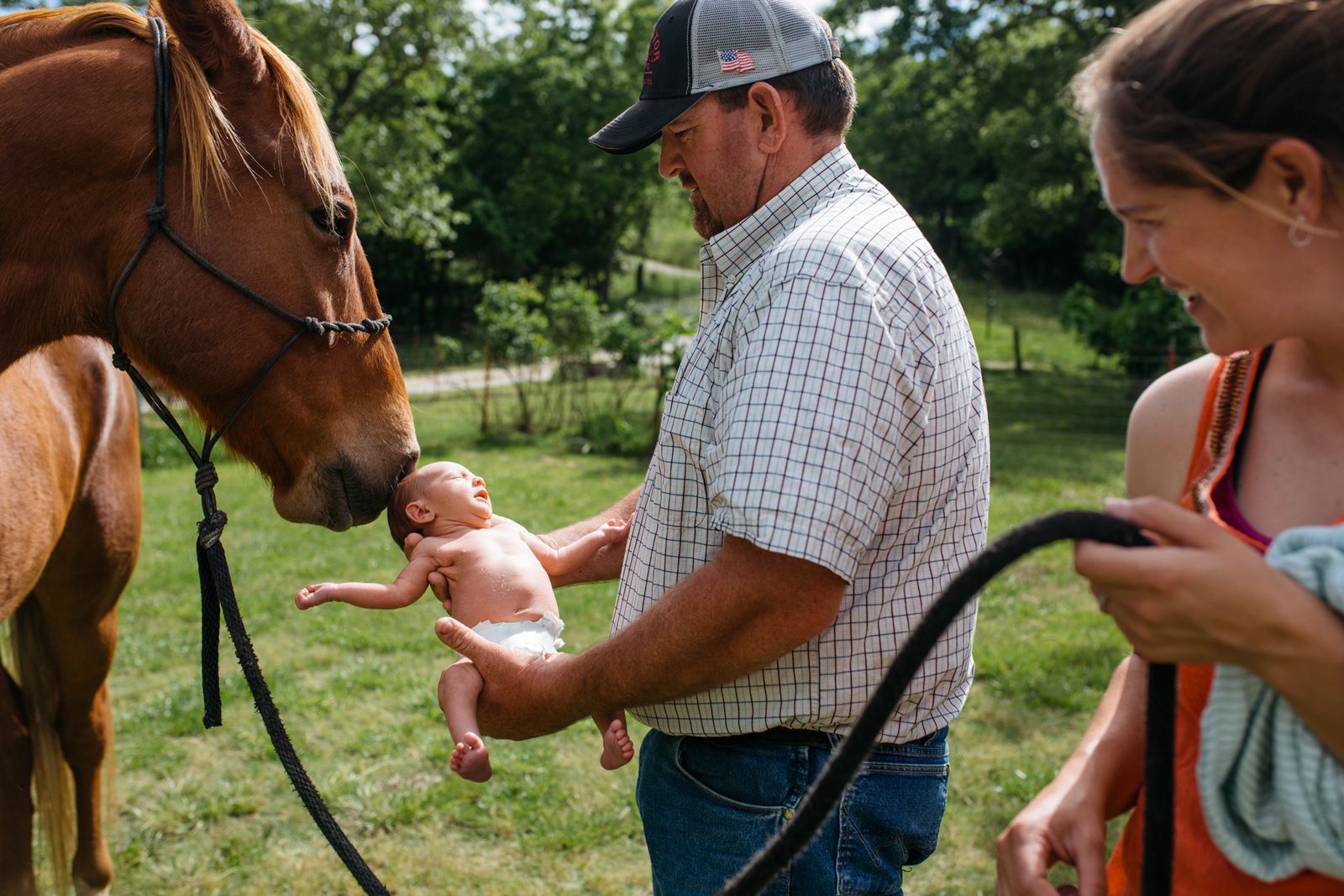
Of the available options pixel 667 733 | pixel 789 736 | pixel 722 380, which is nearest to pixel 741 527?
pixel 722 380

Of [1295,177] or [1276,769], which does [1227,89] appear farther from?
[1276,769]

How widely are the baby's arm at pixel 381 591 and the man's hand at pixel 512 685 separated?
0.30m

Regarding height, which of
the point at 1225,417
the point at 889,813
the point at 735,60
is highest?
the point at 735,60

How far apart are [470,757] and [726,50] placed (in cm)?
119

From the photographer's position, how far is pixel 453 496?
206 centimetres

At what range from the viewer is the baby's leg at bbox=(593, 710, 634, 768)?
1703mm

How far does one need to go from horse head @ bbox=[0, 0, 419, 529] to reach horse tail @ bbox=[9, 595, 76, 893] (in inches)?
72.4

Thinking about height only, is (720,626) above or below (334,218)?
below

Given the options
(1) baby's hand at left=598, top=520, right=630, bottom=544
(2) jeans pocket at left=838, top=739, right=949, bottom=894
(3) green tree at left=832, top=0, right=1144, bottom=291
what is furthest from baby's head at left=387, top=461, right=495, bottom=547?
(3) green tree at left=832, top=0, right=1144, bottom=291

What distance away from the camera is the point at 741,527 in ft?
4.27

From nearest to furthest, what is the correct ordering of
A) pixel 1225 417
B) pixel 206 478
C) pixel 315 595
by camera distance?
1. pixel 1225 417
2. pixel 315 595
3. pixel 206 478

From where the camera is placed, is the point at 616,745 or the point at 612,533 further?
the point at 612,533

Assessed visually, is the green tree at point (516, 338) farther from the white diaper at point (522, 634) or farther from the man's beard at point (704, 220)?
the man's beard at point (704, 220)

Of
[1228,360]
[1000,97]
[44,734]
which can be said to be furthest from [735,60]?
[1000,97]
